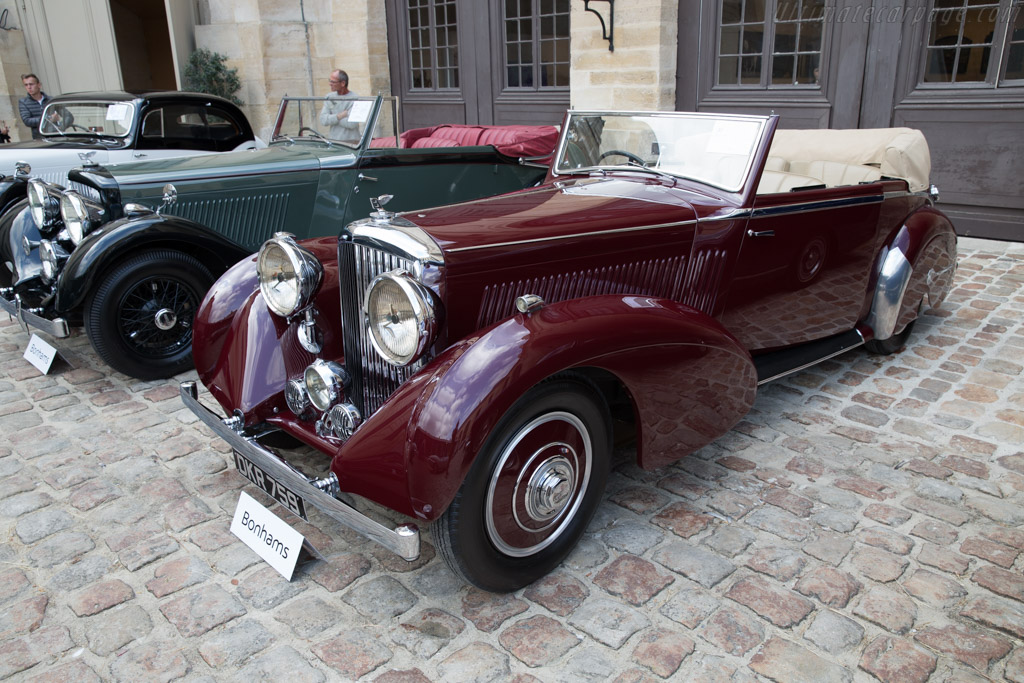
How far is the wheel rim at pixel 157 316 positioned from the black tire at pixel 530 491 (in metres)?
2.96

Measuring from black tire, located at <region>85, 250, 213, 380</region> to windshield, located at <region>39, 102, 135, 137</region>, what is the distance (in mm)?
2664

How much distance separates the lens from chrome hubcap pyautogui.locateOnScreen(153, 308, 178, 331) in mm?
4379

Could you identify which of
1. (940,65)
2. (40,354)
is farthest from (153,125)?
(940,65)

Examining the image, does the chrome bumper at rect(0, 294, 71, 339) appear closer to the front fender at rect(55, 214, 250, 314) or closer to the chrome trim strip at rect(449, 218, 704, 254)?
the front fender at rect(55, 214, 250, 314)

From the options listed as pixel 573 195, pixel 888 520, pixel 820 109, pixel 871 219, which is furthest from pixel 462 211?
pixel 820 109

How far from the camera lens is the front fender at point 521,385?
2.09 m

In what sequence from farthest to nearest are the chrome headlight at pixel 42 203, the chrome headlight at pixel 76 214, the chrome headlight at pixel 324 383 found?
the chrome headlight at pixel 42 203 < the chrome headlight at pixel 76 214 < the chrome headlight at pixel 324 383

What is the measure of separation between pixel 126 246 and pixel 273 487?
7.90 feet

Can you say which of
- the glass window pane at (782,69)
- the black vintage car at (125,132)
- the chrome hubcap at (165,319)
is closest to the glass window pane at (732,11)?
the glass window pane at (782,69)

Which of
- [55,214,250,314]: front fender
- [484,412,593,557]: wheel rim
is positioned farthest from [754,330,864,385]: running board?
[55,214,250,314]: front fender

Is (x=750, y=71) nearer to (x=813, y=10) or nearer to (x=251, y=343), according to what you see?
(x=813, y=10)

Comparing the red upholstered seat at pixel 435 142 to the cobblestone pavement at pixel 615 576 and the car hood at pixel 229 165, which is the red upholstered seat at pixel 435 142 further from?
the cobblestone pavement at pixel 615 576

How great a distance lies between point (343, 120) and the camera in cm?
548

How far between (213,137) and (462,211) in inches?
191
